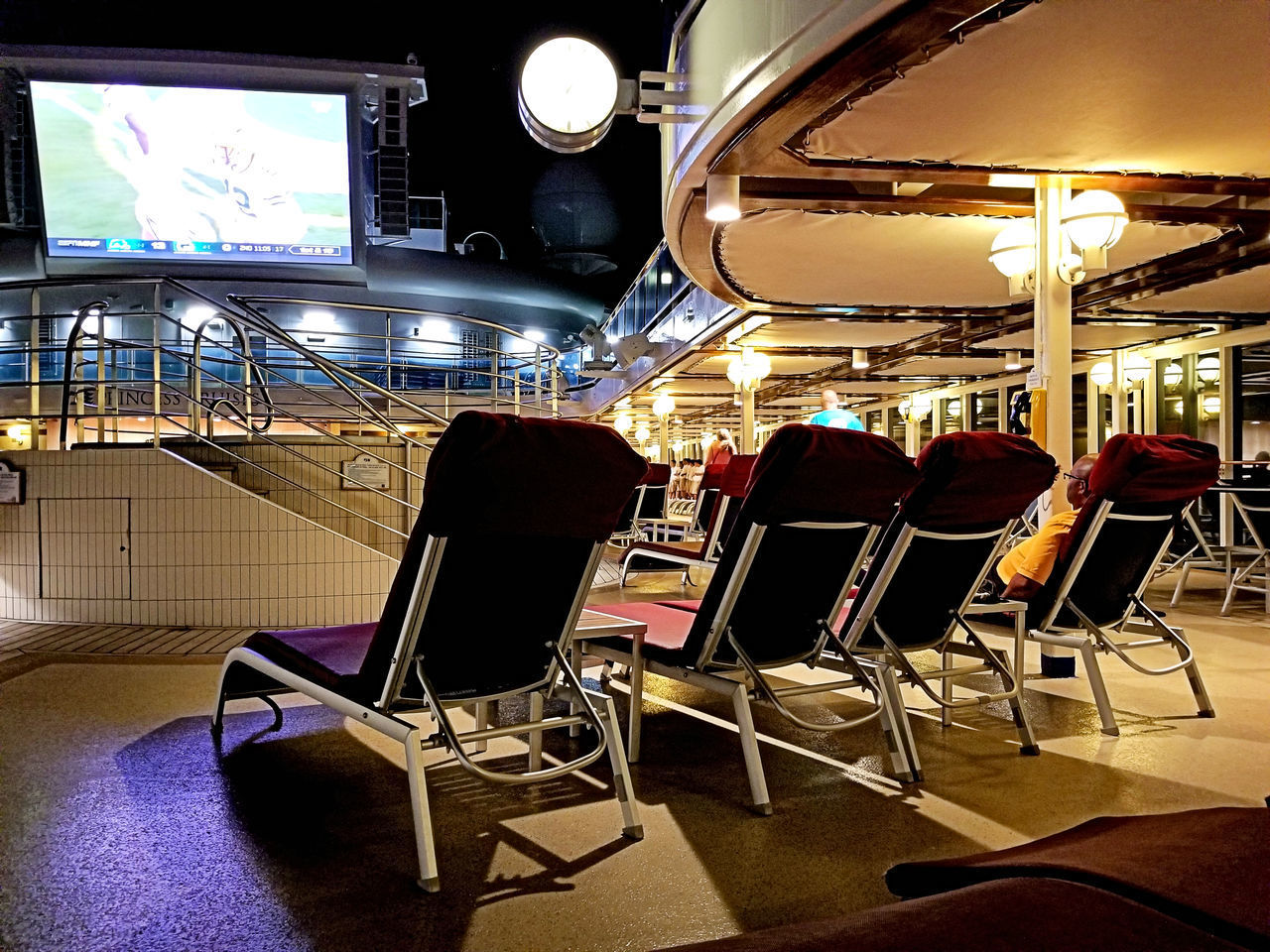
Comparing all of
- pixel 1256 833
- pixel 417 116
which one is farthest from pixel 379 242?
pixel 1256 833

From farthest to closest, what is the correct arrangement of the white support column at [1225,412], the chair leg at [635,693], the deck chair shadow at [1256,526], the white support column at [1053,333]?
the white support column at [1225,412] < the deck chair shadow at [1256,526] < the white support column at [1053,333] < the chair leg at [635,693]

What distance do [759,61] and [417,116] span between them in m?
16.0

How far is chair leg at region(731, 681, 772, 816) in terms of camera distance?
2381mm

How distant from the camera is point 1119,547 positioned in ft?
11.2

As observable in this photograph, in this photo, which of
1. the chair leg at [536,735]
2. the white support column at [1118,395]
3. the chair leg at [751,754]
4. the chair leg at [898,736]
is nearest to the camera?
the chair leg at [751,754]

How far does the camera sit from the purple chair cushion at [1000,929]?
57 centimetres

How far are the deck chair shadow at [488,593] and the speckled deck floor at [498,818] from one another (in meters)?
0.20

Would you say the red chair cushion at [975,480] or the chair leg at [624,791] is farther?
the red chair cushion at [975,480]

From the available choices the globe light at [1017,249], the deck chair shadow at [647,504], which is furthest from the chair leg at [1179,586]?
the deck chair shadow at [647,504]

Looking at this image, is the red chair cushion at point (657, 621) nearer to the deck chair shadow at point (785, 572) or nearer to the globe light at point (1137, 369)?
the deck chair shadow at point (785, 572)

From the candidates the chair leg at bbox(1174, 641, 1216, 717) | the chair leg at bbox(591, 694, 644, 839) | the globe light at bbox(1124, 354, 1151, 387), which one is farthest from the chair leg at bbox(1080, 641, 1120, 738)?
the globe light at bbox(1124, 354, 1151, 387)

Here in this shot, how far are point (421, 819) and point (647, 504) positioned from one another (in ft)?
24.0

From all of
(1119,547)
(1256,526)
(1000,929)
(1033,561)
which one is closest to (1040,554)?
(1033,561)

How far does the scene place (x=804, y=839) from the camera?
7.24ft
